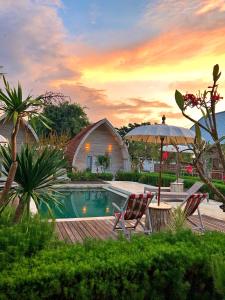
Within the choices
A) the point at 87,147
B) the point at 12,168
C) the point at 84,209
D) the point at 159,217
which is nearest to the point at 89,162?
the point at 87,147

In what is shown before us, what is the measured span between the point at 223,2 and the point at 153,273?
244 inches

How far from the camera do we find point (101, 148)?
27.5 meters

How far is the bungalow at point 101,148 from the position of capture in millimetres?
26672

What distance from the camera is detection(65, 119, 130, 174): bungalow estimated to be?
26672 millimetres

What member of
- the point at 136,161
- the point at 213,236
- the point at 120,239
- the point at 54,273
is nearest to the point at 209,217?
the point at 213,236

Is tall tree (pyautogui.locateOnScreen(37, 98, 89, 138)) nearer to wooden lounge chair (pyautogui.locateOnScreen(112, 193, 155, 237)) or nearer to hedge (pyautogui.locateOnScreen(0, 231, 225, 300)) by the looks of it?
wooden lounge chair (pyautogui.locateOnScreen(112, 193, 155, 237))

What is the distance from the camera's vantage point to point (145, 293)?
348 centimetres

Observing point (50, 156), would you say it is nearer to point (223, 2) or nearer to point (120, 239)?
point (120, 239)

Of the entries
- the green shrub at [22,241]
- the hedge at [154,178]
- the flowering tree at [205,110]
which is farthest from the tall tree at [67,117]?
the flowering tree at [205,110]

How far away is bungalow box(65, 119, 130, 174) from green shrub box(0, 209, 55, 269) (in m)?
21.9

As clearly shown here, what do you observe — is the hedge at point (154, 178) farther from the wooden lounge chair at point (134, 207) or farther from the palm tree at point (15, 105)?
the palm tree at point (15, 105)

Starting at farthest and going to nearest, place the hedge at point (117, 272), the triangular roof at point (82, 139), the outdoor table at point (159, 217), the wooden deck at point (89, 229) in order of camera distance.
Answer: the triangular roof at point (82, 139)
the outdoor table at point (159, 217)
the wooden deck at point (89, 229)
the hedge at point (117, 272)

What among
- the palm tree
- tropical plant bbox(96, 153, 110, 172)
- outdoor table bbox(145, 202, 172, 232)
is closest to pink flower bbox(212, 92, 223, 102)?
the palm tree

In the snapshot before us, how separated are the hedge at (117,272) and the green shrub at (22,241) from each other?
0.12m
